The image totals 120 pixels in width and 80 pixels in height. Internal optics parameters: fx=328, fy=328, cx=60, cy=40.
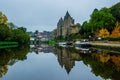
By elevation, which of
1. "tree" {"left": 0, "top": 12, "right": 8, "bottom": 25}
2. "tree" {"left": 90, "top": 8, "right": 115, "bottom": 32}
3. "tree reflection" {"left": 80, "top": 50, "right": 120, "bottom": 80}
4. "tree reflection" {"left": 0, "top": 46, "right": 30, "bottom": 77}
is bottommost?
"tree reflection" {"left": 80, "top": 50, "right": 120, "bottom": 80}

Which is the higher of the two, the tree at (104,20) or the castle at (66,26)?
the castle at (66,26)

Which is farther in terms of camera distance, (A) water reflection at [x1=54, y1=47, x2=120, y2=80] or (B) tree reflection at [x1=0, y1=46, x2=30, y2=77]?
(B) tree reflection at [x1=0, y1=46, x2=30, y2=77]

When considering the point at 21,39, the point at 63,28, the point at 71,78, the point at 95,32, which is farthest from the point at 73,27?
the point at 71,78

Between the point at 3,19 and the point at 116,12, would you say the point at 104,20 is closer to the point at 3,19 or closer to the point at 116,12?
the point at 116,12

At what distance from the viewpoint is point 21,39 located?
3907 inches

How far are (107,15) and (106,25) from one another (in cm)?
242

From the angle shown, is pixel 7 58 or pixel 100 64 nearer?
pixel 100 64

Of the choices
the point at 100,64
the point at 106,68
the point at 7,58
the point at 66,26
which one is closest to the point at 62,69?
the point at 106,68

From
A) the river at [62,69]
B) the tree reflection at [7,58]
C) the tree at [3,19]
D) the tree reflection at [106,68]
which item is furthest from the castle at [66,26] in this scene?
the tree reflection at [106,68]

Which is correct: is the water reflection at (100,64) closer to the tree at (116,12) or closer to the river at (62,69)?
the river at (62,69)

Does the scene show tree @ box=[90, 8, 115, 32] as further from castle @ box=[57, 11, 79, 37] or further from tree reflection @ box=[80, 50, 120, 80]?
castle @ box=[57, 11, 79, 37]

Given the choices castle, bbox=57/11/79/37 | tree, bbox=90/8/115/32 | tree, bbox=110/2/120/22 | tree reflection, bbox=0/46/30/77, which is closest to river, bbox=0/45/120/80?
tree reflection, bbox=0/46/30/77

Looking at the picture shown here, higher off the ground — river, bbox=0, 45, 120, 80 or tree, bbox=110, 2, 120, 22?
tree, bbox=110, 2, 120, 22

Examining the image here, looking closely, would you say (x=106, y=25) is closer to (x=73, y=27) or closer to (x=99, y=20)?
(x=99, y=20)
